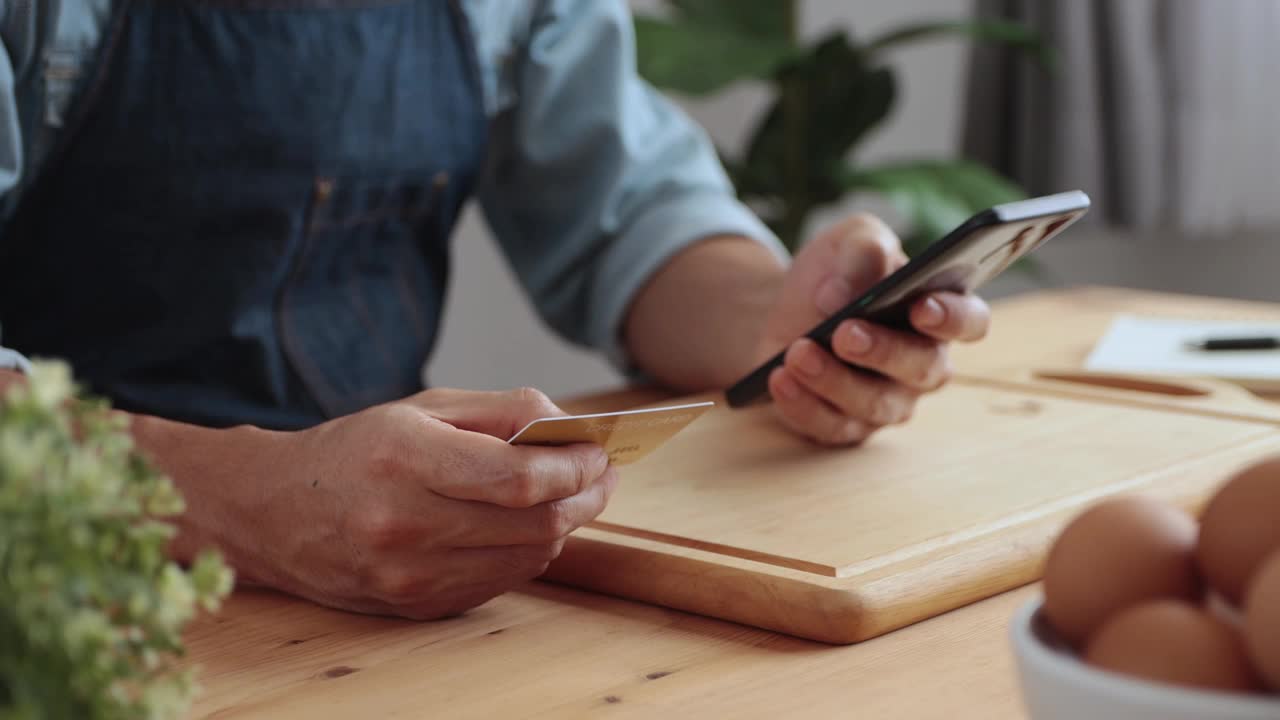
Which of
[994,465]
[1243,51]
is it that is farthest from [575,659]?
[1243,51]

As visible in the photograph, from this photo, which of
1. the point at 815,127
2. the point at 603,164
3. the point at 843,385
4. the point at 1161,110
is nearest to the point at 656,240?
the point at 603,164

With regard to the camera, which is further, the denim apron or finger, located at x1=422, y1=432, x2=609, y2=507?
the denim apron

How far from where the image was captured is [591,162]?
128 centimetres

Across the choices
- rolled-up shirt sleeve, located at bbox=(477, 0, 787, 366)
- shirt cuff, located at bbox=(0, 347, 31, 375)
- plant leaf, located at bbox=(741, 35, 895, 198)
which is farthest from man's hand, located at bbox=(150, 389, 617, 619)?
plant leaf, located at bbox=(741, 35, 895, 198)

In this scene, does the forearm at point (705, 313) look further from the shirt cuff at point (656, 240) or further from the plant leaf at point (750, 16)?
the plant leaf at point (750, 16)

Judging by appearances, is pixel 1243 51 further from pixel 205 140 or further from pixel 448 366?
pixel 205 140

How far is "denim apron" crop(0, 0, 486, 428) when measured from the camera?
0.99m

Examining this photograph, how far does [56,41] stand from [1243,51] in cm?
230

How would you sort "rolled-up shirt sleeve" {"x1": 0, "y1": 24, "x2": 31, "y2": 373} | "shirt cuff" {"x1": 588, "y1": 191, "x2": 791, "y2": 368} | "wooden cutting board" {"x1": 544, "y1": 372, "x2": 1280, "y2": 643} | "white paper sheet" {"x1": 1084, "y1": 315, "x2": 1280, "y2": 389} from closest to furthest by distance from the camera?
"wooden cutting board" {"x1": 544, "y1": 372, "x2": 1280, "y2": 643} < "rolled-up shirt sleeve" {"x1": 0, "y1": 24, "x2": 31, "y2": 373} < "white paper sheet" {"x1": 1084, "y1": 315, "x2": 1280, "y2": 389} < "shirt cuff" {"x1": 588, "y1": 191, "x2": 791, "y2": 368}

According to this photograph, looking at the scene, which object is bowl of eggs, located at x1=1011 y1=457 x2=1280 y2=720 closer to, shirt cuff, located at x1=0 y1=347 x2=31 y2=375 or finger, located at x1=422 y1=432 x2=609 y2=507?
finger, located at x1=422 y1=432 x2=609 y2=507

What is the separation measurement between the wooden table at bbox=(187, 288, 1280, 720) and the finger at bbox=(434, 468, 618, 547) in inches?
1.7

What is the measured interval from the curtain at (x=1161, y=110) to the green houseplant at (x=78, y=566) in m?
2.67

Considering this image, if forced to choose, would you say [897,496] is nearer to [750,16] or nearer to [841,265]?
[841,265]

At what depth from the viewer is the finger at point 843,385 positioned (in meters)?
0.93
